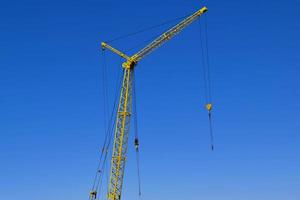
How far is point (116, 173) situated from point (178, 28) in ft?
107

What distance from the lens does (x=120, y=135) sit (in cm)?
8262

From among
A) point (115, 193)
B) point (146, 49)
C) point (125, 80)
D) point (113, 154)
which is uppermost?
point (146, 49)

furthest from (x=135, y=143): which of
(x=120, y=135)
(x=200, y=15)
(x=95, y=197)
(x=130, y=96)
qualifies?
(x=200, y=15)

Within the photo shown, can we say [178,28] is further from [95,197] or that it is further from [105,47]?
[95,197]

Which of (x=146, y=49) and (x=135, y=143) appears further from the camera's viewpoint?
(x=146, y=49)

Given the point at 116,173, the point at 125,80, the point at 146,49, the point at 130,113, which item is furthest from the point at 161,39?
the point at 116,173

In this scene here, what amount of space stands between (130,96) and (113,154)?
39.8 ft

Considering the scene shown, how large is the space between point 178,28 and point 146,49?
8.63m

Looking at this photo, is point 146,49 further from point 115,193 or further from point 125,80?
point 115,193

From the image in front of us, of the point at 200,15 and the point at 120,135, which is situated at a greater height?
the point at 200,15

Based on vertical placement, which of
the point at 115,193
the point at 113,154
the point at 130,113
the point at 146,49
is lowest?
the point at 115,193

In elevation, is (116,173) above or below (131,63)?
below

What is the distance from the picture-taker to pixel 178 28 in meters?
88.6

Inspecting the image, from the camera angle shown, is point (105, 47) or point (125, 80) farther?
point (105, 47)
